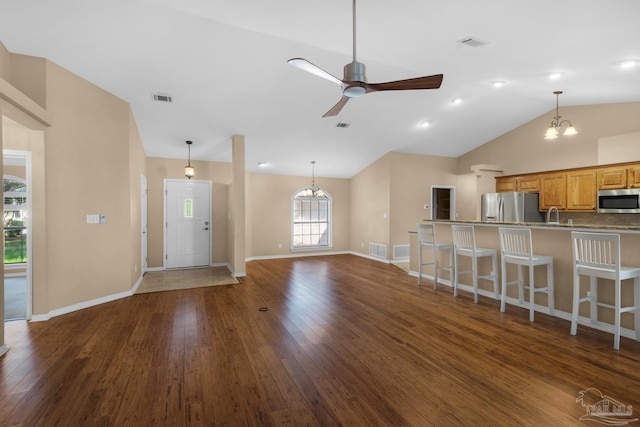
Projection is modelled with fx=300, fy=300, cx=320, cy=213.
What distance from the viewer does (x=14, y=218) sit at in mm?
6328

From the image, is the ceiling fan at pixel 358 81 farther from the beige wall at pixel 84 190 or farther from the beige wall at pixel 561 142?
the beige wall at pixel 561 142

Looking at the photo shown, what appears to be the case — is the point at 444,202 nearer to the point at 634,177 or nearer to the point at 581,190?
the point at 581,190

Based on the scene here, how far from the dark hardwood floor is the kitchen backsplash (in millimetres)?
3529

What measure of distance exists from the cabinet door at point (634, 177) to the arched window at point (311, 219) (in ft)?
21.4

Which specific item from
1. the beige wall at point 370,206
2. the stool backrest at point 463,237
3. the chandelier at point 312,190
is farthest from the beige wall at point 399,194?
the stool backrest at point 463,237

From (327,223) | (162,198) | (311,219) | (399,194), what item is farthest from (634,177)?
(162,198)

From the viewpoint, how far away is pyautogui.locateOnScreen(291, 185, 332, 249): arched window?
29.4ft

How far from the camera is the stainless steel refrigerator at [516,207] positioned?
6.68 metres

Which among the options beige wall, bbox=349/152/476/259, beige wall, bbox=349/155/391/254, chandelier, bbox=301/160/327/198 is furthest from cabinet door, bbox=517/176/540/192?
chandelier, bbox=301/160/327/198

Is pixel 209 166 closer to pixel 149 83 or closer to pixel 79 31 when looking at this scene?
pixel 149 83

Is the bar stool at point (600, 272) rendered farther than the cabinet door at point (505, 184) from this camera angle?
No

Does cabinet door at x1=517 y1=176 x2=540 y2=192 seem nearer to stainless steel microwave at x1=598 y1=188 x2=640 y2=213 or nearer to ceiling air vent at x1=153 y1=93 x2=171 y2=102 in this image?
stainless steel microwave at x1=598 y1=188 x2=640 y2=213

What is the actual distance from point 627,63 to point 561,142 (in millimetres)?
3016

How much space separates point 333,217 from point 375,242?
1.62m
